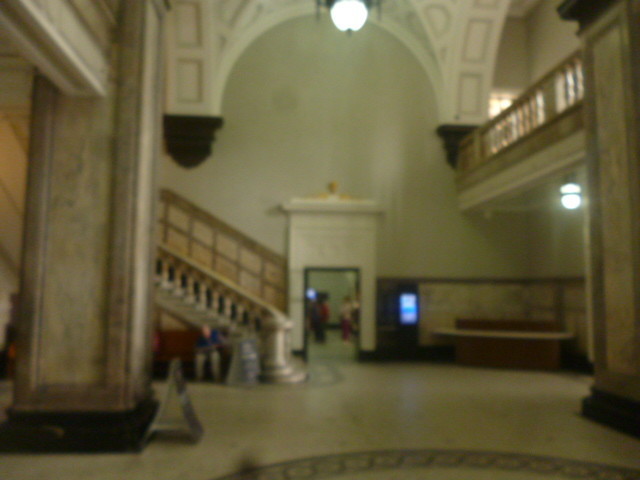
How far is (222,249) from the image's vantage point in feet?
38.4

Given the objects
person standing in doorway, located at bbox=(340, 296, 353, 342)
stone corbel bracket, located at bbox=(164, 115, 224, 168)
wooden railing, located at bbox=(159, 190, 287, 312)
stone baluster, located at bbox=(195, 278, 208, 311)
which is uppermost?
stone corbel bracket, located at bbox=(164, 115, 224, 168)

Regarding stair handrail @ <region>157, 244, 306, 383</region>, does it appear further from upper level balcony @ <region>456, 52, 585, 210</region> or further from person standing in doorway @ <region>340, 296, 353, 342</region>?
person standing in doorway @ <region>340, 296, 353, 342</region>

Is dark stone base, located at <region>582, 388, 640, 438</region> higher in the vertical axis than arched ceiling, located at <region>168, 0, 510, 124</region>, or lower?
lower

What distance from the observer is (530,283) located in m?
12.3

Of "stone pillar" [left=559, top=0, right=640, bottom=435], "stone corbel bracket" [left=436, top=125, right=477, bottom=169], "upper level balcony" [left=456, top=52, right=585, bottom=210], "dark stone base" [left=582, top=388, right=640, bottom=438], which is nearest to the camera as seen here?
"dark stone base" [left=582, top=388, right=640, bottom=438]

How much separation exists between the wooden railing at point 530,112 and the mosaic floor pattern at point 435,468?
5013 mm

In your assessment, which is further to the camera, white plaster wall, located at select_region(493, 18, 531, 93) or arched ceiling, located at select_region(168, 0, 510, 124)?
white plaster wall, located at select_region(493, 18, 531, 93)

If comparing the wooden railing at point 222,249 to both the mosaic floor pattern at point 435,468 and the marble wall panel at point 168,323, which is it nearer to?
the marble wall panel at point 168,323

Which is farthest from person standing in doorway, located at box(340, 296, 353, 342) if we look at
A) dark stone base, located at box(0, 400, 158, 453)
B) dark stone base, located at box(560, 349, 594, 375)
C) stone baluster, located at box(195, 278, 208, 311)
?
dark stone base, located at box(0, 400, 158, 453)

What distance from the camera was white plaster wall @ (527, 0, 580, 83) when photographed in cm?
1112

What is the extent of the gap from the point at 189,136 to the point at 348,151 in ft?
12.0

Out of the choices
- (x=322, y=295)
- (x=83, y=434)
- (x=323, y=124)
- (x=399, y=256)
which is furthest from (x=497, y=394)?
(x=322, y=295)

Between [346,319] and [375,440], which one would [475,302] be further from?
[375,440]

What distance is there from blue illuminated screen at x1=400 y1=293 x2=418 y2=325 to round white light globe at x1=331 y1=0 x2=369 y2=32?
709 cm
